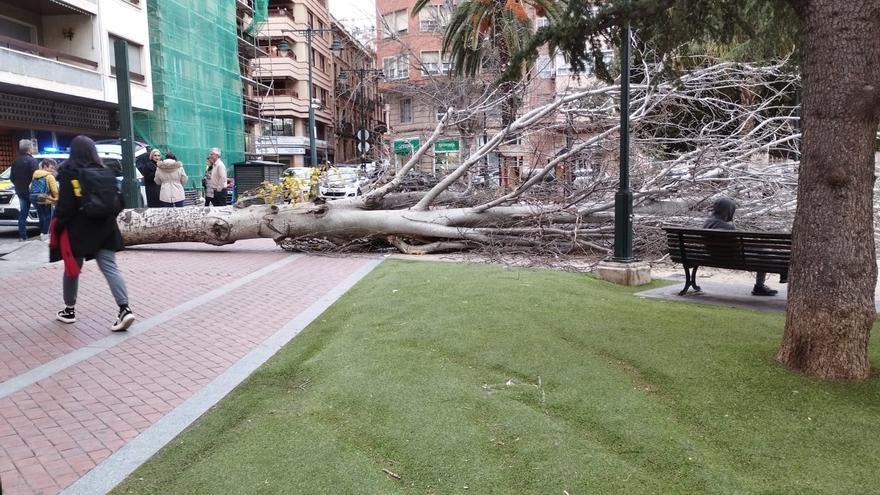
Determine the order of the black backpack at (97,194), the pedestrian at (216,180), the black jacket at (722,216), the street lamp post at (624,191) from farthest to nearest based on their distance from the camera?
1. the pedestrian at (216,180)
2. the black jacket at (722,216)
3. the street lamp post at (624,191)
4. the black backpack at (97,194)

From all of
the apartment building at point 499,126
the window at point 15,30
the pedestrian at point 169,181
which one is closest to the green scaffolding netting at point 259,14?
the window at point 15,30

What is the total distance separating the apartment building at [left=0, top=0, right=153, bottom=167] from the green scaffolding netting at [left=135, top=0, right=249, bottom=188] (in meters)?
1.06

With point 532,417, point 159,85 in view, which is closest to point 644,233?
point 532,417

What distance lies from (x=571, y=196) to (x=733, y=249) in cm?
388

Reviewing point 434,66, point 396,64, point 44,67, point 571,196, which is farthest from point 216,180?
point 44,67

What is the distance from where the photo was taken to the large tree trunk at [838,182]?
4.03m

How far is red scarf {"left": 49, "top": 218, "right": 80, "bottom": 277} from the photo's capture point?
5.78 meters

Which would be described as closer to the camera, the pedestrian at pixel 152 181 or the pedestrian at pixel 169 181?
the pedestrian at pixel 169 181

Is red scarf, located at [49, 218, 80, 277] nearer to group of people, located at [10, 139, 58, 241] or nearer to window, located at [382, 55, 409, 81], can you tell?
group of people, located at [10, 139, 58, 241]

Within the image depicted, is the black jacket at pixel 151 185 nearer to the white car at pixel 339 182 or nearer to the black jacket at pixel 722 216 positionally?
the white car at pixel 339 182

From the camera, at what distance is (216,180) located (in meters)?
14.9

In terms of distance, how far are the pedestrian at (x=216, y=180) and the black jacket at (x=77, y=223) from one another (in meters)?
9.23

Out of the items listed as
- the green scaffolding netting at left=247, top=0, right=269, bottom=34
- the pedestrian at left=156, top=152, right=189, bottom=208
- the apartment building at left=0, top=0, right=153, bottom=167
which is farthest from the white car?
the green scaffolding netting at left=247, top=0, right=269, bottom=34

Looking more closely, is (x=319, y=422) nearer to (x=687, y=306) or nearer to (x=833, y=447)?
(x=833, y=447)
